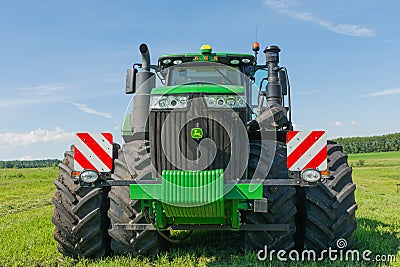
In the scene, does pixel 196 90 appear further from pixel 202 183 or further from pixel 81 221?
pixel 81 221

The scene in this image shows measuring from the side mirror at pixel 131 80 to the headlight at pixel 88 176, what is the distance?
6.10 ft

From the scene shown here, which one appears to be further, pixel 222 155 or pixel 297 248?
pixel 297 248

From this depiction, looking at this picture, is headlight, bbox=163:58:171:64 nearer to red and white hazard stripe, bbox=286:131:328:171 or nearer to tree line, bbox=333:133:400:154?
red and white hazard stripe, bbox=286:131:328:171

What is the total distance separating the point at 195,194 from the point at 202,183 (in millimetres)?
145

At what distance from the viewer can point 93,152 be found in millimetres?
5723

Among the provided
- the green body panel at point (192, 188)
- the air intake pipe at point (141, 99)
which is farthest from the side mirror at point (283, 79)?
the green body panel at point (192, 188)

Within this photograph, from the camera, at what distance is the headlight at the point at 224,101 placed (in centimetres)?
552

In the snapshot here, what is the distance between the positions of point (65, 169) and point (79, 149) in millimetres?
999

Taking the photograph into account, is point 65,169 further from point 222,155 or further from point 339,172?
point 339,172

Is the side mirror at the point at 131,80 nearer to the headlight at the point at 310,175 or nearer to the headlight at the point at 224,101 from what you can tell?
the headlight at the point at 224,101

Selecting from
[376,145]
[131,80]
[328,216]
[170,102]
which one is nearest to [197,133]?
[170,102]

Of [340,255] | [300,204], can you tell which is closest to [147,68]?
[300,204]

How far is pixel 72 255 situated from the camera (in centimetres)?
634

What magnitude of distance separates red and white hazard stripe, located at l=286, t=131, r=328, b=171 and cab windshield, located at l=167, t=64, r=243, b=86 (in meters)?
1.77
